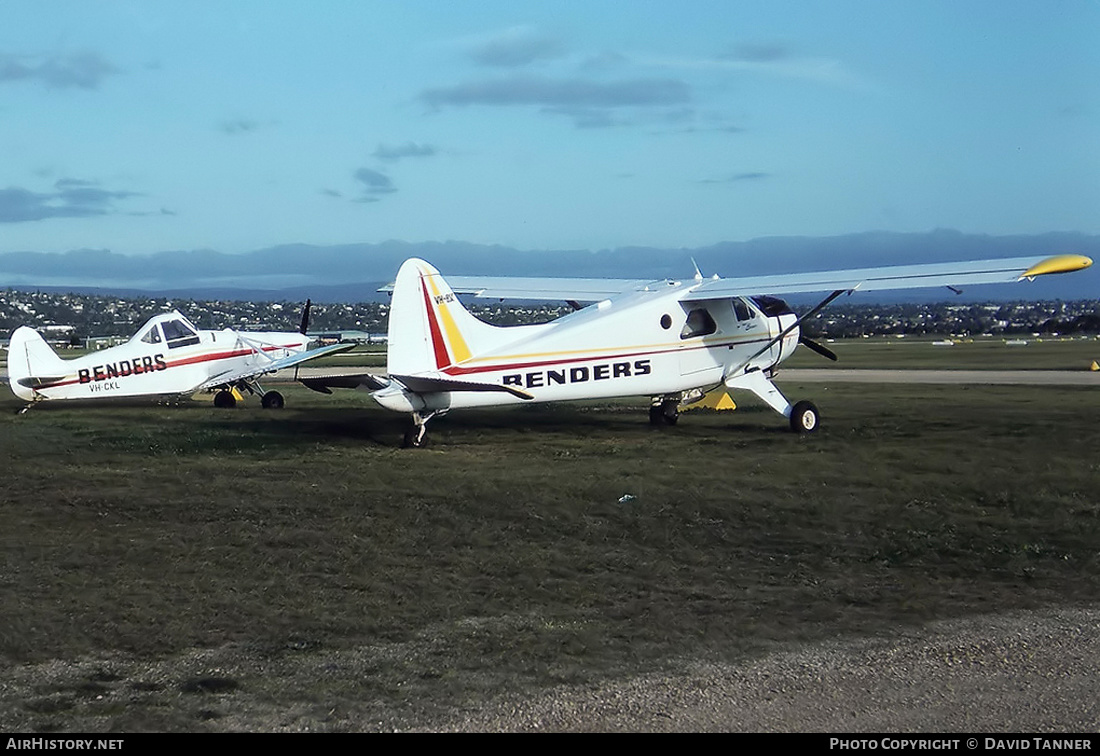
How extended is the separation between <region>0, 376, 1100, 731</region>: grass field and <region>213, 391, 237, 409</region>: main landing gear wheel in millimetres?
7004

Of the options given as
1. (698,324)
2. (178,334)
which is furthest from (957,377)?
(178,334)

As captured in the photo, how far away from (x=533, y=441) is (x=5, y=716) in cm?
1005

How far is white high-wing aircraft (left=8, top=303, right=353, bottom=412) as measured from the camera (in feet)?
63.9

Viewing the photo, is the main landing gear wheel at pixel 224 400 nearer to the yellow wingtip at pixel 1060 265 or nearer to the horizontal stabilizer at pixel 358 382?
the horizontal stabilizer at pixel 358 382

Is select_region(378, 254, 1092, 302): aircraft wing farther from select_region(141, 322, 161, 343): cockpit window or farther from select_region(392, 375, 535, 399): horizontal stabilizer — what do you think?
select_region(141, 322, 161, 343): cockpit window

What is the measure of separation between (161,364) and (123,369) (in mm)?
732

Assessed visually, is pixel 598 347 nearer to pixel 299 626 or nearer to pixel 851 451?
pixel 851 451

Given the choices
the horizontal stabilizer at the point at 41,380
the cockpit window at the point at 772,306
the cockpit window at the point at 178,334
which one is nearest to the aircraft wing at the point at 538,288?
the cockpit window at the point at 772,306

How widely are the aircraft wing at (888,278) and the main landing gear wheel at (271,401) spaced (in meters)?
9.41

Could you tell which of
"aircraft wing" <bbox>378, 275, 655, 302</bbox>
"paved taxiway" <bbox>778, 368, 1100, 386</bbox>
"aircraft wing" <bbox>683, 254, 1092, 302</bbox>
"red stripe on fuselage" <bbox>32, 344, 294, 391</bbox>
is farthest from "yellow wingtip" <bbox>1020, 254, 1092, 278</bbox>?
"red stripe on fuselage" <bbox>32, 344, 294, 391</bbox>

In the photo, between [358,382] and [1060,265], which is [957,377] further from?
[358,382]

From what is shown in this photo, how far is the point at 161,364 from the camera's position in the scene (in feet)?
66.8

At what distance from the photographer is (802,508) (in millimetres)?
9180
